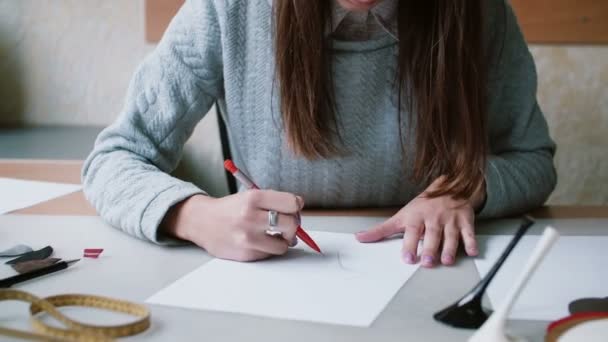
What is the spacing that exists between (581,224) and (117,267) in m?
0.62

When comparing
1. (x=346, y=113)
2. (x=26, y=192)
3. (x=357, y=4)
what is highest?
(x=357, y=4)

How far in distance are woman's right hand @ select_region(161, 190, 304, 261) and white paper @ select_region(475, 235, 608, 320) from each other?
21 centimetres

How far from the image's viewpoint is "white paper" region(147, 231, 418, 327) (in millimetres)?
531

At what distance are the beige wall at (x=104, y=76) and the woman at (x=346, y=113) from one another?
2.43ft

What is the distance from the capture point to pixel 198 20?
0.90m

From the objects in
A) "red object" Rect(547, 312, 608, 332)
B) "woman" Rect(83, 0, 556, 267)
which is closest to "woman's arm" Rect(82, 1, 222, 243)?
"woman" Rect(83, 0, 556, 267)

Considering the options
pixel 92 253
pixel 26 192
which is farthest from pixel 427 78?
pixel 26 192

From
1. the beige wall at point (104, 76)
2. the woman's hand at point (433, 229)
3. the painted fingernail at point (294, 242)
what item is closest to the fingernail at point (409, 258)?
the woman's hand at point (433, 229)

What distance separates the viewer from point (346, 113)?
944mm

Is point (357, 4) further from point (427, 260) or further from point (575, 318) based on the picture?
point (575, 318)

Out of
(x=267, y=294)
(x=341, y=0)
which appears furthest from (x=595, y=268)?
(x=341, y=0)

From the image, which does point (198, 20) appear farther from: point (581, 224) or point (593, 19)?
point (593, 19)

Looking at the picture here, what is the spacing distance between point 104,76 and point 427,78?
3.81 ft

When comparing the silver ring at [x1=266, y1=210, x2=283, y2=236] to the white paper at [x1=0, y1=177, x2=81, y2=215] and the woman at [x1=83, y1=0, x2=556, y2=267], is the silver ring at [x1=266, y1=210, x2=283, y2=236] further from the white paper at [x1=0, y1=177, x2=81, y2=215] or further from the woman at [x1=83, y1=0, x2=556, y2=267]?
the white paper at [x1=0, y1=177, x2=81, y2=215]
